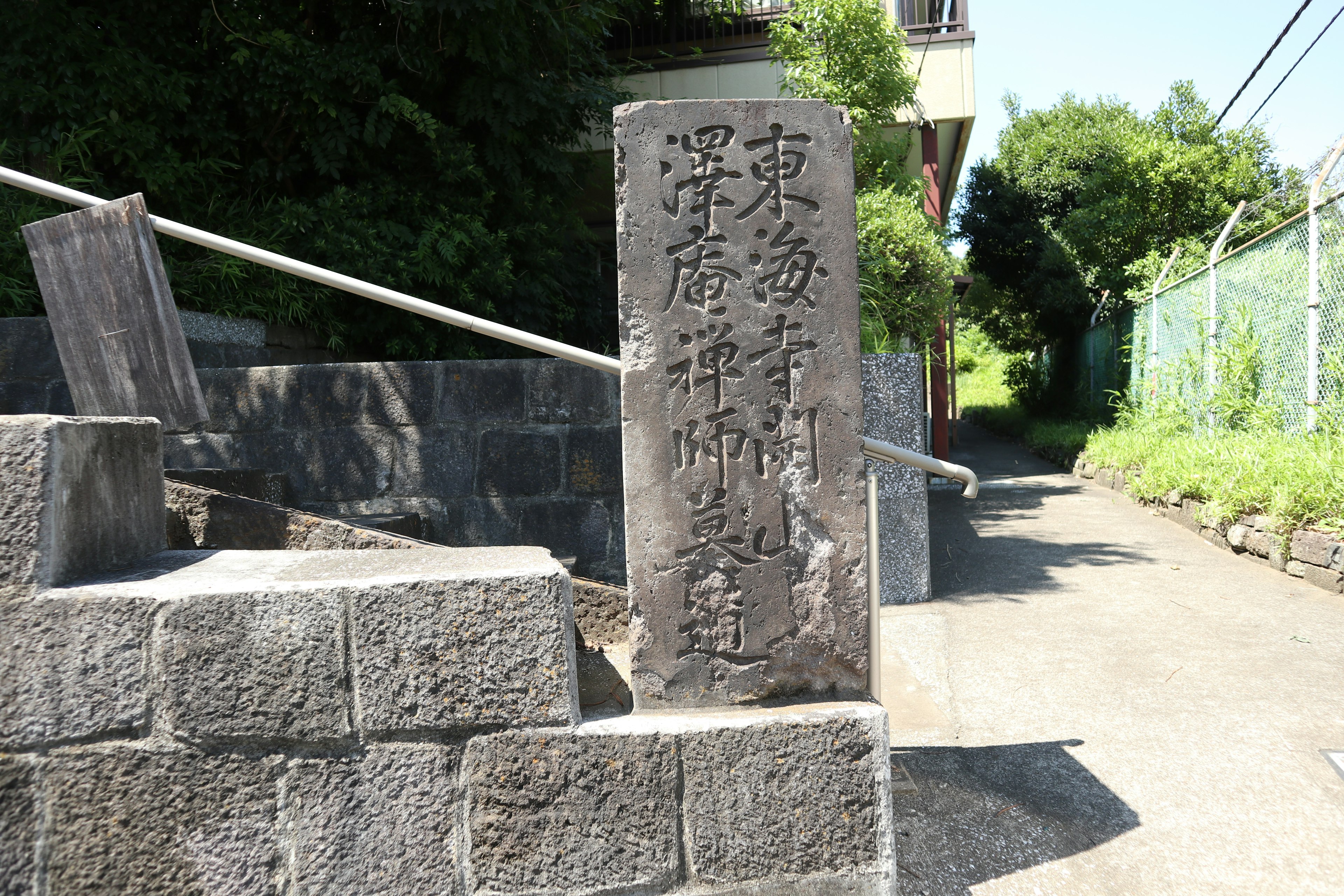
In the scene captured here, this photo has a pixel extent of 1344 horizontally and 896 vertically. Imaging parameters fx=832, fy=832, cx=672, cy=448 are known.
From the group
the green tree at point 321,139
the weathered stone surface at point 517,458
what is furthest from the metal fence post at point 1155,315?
the weathered stone surface at point 517,458

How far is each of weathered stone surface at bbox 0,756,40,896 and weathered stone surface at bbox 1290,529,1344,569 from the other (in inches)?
224

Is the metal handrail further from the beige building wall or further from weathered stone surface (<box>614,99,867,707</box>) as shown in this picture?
the beige building wall

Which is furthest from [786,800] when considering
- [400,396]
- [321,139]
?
[321,139]

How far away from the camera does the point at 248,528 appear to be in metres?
2.73

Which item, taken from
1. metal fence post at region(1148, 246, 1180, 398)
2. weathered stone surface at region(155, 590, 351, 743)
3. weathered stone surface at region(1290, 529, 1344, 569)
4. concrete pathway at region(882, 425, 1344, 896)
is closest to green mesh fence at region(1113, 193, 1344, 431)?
metal fence post at region(1148, 246, 1180, 398)

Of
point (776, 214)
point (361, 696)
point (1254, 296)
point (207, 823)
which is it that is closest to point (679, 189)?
point (776, 214)

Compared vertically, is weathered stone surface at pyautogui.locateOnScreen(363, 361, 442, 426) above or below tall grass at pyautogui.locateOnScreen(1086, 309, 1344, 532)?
above

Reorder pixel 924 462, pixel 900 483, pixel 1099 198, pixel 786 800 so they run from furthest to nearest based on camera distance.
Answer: pixel 1099 198 < pixel 900 483 < pixel 924 462 < pixel 786 800

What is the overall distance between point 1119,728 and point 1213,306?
5890 millimetres

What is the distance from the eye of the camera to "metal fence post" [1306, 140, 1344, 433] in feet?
18.0

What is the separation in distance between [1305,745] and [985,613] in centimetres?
183

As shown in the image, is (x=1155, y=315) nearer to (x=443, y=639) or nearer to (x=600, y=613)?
(x=600, y=613)

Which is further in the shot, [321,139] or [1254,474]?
[1254,474]

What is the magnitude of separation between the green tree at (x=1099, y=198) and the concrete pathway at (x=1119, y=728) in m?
6.63
